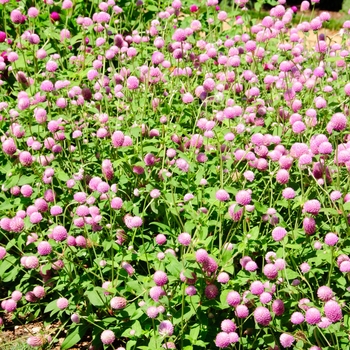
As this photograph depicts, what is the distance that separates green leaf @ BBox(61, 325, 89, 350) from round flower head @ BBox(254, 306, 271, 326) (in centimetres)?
79

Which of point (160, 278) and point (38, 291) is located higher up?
point (160, 278)

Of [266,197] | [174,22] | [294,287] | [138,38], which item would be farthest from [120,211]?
[174,22]

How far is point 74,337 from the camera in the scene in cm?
259

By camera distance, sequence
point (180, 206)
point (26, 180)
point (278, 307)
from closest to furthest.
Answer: point (278, 307), point (180, 206), point (26, 180)

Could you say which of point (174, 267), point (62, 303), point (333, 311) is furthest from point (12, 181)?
point (333, 311)

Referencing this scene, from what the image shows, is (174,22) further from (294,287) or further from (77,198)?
(294,287)

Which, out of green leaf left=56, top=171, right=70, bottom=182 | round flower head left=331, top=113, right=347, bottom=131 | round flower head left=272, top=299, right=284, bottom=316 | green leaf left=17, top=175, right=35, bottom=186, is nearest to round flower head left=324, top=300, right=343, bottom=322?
round flower head left=272, top=299, right=284, bottom=316

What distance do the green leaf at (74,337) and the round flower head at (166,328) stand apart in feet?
1.62

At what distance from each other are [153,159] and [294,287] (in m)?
0.88

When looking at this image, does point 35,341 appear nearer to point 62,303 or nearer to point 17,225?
point 62,303

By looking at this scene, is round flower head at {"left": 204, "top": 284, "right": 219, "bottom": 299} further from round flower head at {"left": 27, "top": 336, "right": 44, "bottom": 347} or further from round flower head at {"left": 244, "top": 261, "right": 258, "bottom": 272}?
round flower head at {"left": 27, "top": 336, "right": 44, "bottom": 347}

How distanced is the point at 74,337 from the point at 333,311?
106 centimetres

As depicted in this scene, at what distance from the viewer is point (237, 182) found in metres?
2.86

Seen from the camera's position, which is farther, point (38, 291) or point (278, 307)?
point (38, 291)
